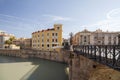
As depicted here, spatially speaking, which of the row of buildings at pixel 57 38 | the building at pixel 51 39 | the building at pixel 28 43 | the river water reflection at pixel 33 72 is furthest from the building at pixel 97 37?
the river water reflection at pixel 33 72

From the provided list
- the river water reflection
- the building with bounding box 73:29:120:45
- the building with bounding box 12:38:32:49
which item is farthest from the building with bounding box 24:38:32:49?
the river water reflection

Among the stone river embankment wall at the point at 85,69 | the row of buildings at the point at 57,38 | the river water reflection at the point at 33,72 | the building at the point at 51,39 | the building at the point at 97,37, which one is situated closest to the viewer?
the stone river embankment wall at the point at 85,69

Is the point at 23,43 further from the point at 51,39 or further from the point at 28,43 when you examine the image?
the point at 51,39

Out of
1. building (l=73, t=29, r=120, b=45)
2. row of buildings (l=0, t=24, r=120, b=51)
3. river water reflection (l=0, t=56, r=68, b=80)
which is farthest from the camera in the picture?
building (l=73, t=29, r=120, b=45)

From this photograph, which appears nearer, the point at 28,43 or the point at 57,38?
the point at 57,38

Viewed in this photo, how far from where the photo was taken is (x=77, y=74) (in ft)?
61.1

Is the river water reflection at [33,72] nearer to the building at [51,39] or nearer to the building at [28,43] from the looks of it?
the building at [51,39]

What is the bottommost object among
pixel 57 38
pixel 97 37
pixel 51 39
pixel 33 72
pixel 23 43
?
pixel 33 72

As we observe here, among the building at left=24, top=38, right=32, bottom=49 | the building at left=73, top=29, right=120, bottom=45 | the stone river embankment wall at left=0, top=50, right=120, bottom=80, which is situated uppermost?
the building at left=73, top=29, right=120, bottom=45

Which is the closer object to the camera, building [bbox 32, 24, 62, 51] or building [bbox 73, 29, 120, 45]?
building [bbox 32, 24, 62, 51]

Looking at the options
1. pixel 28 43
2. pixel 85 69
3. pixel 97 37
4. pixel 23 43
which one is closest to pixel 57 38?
pixel 97 37

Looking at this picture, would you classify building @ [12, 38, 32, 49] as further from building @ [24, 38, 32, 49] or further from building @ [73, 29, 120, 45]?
building @ [73, 29, 120, 45]

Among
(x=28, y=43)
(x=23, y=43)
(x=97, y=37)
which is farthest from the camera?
(x=23, y=43)

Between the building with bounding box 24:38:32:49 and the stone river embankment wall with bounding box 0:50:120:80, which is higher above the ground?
the building with bounding box 24:38:32:49
